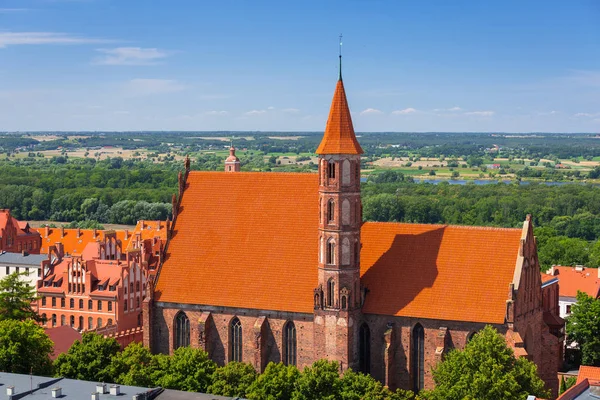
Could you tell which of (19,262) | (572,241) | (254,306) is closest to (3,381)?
(254,306)

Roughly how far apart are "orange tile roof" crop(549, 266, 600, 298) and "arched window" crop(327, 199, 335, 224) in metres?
48.5

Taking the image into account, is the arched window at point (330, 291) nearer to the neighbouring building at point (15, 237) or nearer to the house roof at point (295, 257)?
the house roof at point (295, 257)

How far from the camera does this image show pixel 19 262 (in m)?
114

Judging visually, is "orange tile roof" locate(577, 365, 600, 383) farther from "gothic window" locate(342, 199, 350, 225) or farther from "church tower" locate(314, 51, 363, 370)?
"gothic window" locate(342, 199, 350, 225)

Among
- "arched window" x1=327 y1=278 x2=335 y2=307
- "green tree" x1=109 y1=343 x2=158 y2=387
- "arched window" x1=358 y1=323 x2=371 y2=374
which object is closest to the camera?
"green tree" x1=109 y1=343 x2=158 y2=387

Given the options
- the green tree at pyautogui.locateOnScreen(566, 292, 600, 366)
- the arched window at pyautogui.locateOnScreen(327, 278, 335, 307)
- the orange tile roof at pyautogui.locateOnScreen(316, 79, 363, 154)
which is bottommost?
the green tree at pyautogui.locateOnScreen(566, 292, 600, 366)

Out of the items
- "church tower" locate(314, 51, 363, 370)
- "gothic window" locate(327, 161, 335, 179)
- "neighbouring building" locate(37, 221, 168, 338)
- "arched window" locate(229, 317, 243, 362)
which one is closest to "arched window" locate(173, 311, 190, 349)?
"arched window" locate(229, 317, 243, 362)

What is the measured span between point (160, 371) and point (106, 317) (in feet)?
82.7

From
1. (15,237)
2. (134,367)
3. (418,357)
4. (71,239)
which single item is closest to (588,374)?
(418,357)

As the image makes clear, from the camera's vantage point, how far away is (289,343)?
7444 cm

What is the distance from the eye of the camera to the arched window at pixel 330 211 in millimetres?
71312

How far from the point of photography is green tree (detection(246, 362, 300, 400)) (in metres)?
64.9

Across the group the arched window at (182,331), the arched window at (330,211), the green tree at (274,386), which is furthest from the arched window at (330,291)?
the arched window at (182,331)

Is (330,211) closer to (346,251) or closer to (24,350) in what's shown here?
(346,251)
